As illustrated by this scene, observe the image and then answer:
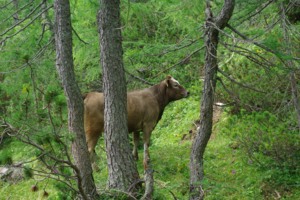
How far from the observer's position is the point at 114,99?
7.52 meters

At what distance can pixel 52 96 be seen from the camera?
452 centimetres

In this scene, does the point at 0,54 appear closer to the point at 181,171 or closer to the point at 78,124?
the point at 78,124

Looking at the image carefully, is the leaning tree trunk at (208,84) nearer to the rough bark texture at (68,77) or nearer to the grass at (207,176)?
A: the grass at (207,176)

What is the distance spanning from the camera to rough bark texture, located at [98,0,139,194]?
7.38 meters

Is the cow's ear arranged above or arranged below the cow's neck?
above

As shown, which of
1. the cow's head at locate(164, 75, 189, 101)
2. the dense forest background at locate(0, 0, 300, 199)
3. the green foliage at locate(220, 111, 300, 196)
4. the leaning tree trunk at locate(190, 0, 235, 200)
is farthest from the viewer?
the cow's head at locate(164, 75, 189, 101)

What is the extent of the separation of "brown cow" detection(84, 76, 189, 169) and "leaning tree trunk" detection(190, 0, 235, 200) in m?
3.15

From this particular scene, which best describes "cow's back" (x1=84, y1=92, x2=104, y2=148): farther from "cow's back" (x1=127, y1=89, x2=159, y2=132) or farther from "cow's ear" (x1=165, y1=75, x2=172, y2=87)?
"cow's ear" (x1=165, y1=75, x2=172, y2=87)

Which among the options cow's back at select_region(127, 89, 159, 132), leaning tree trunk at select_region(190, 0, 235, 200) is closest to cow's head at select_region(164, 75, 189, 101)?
cow's back at select_region(127, 89, 159, 132)

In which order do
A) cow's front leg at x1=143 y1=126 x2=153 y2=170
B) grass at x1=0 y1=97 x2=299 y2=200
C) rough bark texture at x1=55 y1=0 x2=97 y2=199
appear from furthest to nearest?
cow's front leg at x1=143 y1=126 x2=153 y2=170 < grass at x1=0 y1=97 x2=299 y2=200 < rough bark texture at x1=55 y1=0 x2=97 y2=199

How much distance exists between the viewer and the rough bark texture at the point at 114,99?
24.2 ft

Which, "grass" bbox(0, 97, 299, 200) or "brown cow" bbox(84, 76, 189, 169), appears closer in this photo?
"grass" bbox(0, 97, 299, 200)

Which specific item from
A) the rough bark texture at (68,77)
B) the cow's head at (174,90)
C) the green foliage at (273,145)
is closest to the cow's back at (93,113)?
the cow's head at (174,90)

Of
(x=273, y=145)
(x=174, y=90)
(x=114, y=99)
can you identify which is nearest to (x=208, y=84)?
(x=114, y=99)
